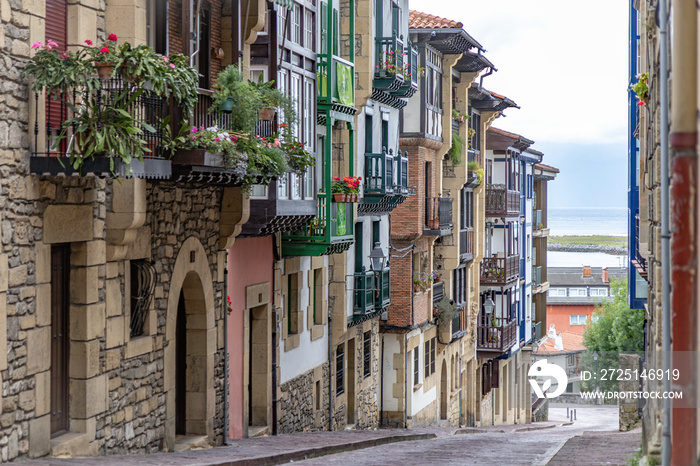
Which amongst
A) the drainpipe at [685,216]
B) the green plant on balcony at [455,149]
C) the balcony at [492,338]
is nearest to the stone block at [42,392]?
the drainpipe at [685,216]

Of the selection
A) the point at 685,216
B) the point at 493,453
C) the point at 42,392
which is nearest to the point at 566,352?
the point at 493,453

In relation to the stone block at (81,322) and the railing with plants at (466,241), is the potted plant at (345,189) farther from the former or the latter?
the railing with plants at (466,241)

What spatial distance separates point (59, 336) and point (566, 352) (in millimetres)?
69597

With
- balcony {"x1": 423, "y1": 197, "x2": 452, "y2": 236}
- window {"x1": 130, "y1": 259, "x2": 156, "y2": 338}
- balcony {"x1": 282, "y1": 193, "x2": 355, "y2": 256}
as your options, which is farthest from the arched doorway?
window {"x1": 130, "y1": 259, "x2": 156, "y2": 338}

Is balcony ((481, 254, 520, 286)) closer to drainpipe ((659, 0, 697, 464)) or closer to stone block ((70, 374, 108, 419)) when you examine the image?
stone block ((70, 374, 108, 419))

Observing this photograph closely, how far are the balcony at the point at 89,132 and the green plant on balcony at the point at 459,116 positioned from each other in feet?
81.2

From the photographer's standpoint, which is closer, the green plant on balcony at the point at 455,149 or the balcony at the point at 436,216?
the balcony at the point at 436,216

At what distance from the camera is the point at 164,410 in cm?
1347

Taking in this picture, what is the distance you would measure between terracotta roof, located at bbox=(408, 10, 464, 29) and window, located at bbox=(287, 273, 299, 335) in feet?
42.7

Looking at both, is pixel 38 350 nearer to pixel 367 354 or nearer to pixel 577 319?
pixel 367 354

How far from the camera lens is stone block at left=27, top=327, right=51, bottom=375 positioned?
32.8 ft

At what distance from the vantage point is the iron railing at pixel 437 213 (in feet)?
104

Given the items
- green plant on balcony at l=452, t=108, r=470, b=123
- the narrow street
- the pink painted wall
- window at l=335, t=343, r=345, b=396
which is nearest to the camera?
the narrow street

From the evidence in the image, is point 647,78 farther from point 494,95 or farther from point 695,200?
point 494,95
